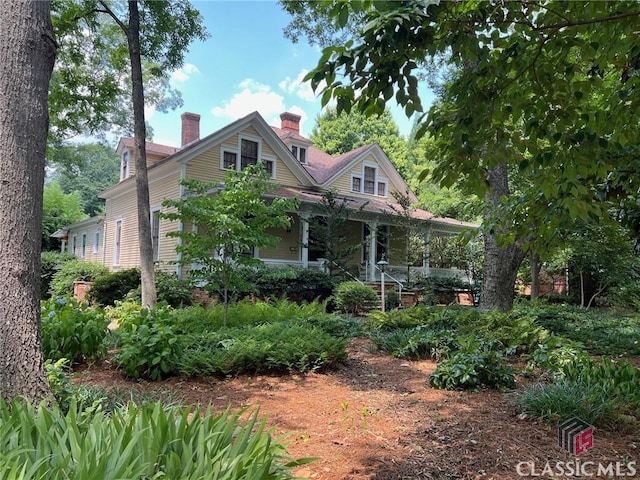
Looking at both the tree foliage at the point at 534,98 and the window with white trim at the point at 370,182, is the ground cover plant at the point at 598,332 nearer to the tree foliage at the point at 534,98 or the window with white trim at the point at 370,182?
the tree foliage at the point at 534,98

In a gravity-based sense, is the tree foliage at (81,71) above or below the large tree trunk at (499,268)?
above

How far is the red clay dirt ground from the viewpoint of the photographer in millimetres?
2830

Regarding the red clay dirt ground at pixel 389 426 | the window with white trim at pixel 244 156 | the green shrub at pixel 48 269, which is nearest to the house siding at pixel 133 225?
the window with white trim at pixel 244 156

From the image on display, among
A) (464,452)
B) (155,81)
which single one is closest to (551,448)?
(464,452)

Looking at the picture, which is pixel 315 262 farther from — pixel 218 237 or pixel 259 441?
pixel 259 441

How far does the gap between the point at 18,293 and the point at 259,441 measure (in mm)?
1890

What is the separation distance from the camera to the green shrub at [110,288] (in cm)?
1276

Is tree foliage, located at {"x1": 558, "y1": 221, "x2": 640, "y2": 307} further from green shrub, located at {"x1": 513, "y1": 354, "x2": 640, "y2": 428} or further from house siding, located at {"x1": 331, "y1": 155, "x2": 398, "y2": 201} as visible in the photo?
green shrub, located at {"x1": 513, "y1": 354, "x2": 640, "y2": 428}

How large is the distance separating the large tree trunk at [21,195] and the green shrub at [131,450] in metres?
0.49

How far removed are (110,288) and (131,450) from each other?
12330 mm

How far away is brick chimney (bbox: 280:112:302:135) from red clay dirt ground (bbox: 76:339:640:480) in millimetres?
19829

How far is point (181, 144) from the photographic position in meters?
20.7

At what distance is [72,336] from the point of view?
5.00 m

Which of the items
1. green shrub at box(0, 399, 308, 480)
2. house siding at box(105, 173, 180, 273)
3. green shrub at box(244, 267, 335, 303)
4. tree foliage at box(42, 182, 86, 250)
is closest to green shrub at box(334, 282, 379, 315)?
green shrub at box(244, 267, 335, 303)
